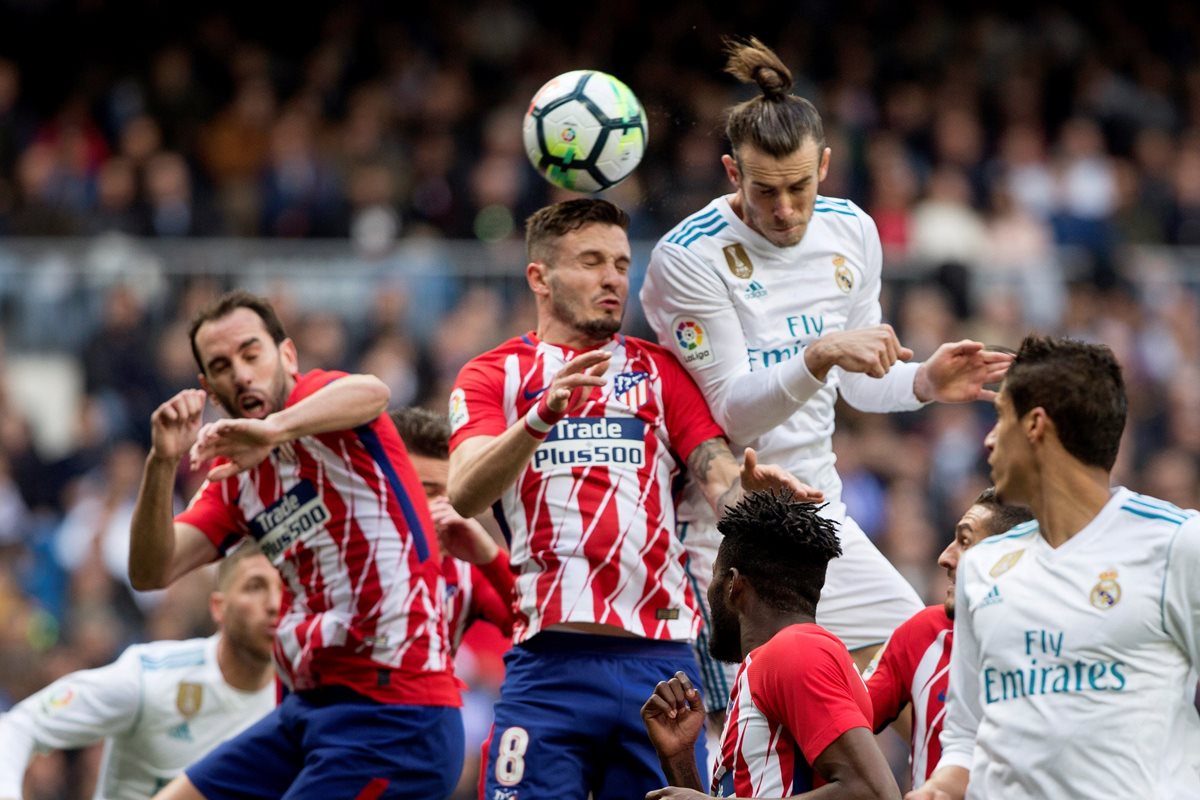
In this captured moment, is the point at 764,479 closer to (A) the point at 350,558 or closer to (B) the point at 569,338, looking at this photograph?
(B) the point at 569,338

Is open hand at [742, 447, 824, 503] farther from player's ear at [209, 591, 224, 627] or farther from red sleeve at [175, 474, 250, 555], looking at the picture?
player's ear at [209, 591, 224, 627]

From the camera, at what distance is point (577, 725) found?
6516 millimetres

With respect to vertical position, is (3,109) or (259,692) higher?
(3,109)

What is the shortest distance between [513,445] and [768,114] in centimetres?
152

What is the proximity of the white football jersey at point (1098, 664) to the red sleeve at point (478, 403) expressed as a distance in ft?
7.24

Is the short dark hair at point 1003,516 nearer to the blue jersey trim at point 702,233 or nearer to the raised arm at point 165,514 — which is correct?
the blue jersey trim at point 702,233

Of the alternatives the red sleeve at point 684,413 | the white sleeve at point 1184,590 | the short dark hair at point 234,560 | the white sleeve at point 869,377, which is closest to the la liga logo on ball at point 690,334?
the red sleeve at point 684,413

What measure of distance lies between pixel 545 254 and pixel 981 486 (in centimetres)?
823

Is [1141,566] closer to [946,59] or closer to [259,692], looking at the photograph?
[259,692]

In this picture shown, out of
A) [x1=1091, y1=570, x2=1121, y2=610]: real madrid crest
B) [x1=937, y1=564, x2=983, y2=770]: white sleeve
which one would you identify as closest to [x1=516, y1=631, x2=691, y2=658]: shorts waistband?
[x1=937, y1=564, x2=983, y2=770]: white sleeve

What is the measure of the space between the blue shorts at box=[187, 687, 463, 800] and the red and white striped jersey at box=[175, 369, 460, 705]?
0.08 metres

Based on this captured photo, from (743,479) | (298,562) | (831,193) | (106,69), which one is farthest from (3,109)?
(743,479)

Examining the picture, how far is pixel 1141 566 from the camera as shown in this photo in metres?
4.84

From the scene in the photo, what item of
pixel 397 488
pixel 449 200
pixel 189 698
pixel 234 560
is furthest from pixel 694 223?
pixel 449 200
